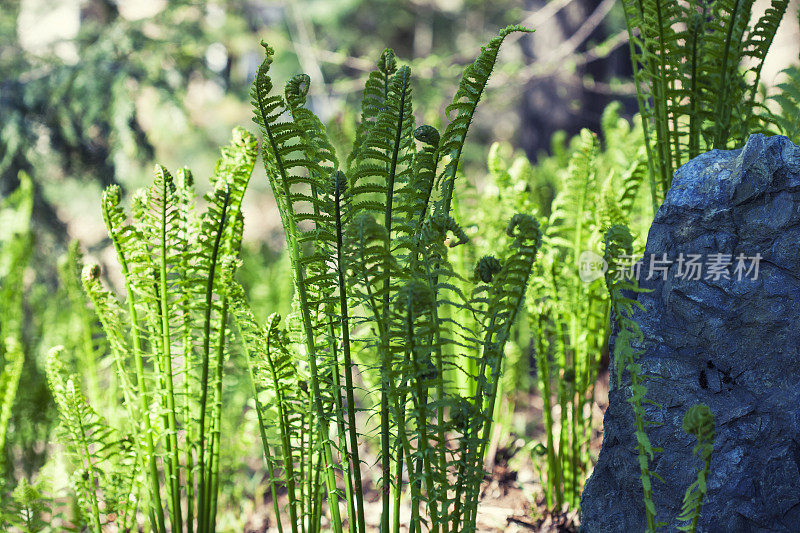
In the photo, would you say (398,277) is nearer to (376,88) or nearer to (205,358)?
(376,88)

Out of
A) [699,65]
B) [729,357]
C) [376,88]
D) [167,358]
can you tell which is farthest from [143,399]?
[699,65]

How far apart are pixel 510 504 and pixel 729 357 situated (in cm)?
89

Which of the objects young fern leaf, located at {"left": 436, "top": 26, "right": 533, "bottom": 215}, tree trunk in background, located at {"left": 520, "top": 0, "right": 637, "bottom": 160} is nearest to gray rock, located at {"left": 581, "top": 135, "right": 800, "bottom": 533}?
young fern leaf, located at {"left": 436, "top": 26, "right": 533, "bottom": 215}

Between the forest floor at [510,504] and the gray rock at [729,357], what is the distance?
1.63 feet

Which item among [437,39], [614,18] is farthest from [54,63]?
[437,39]

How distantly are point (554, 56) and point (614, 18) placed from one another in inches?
104

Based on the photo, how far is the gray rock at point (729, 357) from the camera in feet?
3.61

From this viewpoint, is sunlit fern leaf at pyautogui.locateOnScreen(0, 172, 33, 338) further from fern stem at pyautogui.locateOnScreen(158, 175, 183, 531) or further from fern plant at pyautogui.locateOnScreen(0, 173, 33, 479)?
fern stem at pyautogui.locateOnScreen(158, 175, 183, 531)

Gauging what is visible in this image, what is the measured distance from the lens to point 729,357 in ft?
3.77

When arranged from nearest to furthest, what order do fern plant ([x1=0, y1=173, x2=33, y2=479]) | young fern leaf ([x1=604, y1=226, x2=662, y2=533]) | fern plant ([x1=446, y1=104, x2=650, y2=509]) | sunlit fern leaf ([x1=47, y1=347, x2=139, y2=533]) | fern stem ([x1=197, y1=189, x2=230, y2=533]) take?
young fern leaf ([x1=604, y1=226, x2=662, y2=533]) → fern stem ([x1=197, y1=189, x2=230, y2=533]) → sunlit fern leaf ([x1=47, y1=347, x2=139, y2=533]) → fern plant ([x1=446, y1=104, x2=650, y2=509]) → fern plant ([x1=0, y1=173, x2=33, y2=479])

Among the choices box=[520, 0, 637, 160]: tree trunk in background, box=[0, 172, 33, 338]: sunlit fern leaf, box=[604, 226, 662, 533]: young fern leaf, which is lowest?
box=[604, 226, 662, 533]: young fern leaf

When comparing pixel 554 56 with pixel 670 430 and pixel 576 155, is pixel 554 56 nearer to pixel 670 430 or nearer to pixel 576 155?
pixel 576 155

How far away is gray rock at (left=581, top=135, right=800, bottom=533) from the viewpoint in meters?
1.10

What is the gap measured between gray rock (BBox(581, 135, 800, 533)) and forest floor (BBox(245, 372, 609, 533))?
0.50 metres
